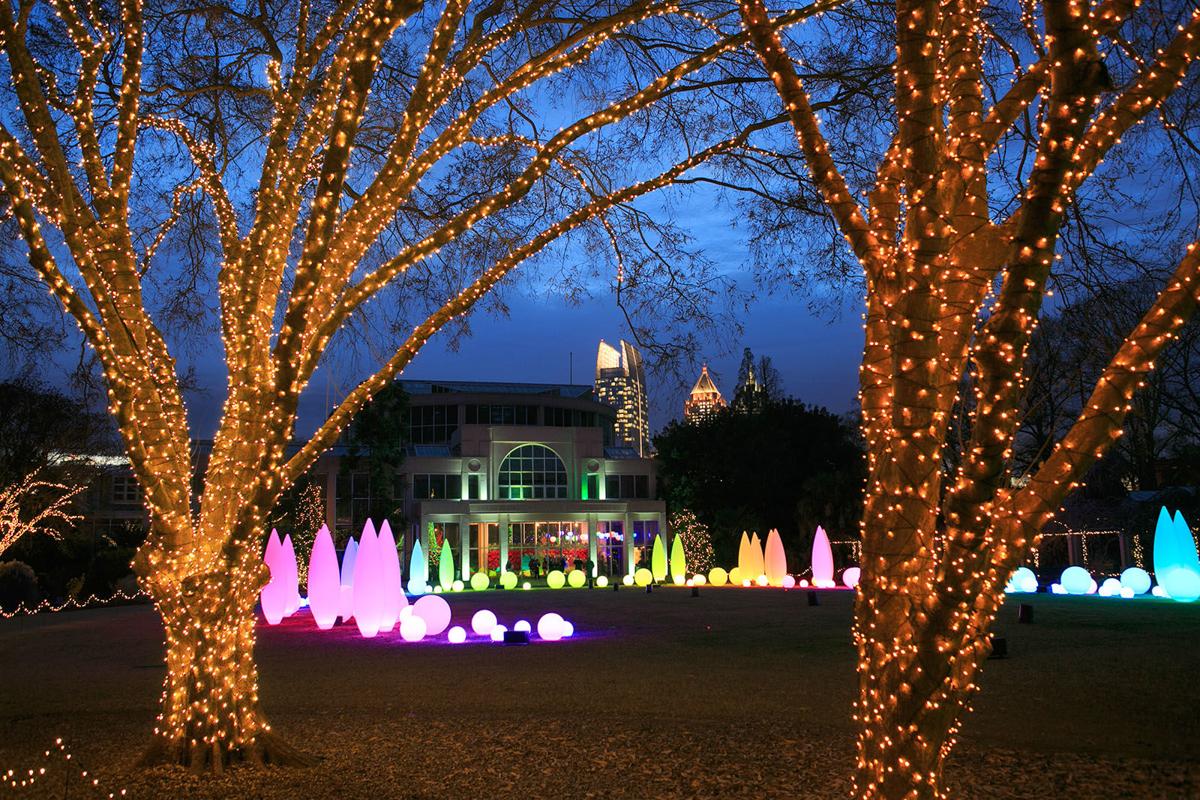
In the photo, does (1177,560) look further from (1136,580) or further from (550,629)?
(550,629)

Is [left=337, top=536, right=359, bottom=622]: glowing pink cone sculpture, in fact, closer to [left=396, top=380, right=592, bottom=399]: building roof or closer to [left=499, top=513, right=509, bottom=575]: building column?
[left=499, top=513, right=509, bottom=575]: building column

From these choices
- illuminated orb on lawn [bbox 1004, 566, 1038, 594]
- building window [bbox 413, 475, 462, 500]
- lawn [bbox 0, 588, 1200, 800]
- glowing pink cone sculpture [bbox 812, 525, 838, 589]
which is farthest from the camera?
building window [bbox 413, 475, 462, 500]

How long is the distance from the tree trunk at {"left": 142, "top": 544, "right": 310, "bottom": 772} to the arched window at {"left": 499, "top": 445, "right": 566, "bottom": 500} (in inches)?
1472

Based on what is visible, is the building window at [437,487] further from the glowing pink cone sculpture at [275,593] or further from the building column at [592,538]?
the glowing pink cone sculpture at [275,593]

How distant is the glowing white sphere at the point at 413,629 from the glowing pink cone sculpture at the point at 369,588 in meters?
1.28

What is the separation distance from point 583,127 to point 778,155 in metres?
1.46

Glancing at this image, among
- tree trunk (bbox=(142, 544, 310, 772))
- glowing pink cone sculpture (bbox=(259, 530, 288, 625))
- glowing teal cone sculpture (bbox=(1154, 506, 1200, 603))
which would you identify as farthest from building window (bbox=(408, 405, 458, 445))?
tree trunk (bbox=(142, 544, 310, 772))

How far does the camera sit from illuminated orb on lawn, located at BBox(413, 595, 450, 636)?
655 inches

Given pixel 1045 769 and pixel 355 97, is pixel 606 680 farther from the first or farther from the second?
pixel 355 97

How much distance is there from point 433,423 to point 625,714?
49.4 meters

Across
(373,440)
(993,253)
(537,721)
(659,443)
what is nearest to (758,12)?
(993,253)

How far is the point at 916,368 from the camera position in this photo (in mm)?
3098

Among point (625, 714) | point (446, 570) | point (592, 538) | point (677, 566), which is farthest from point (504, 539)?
point (625, 714)

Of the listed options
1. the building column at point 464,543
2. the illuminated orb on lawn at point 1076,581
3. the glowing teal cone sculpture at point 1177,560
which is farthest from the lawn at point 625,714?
the building column at point 464,543
